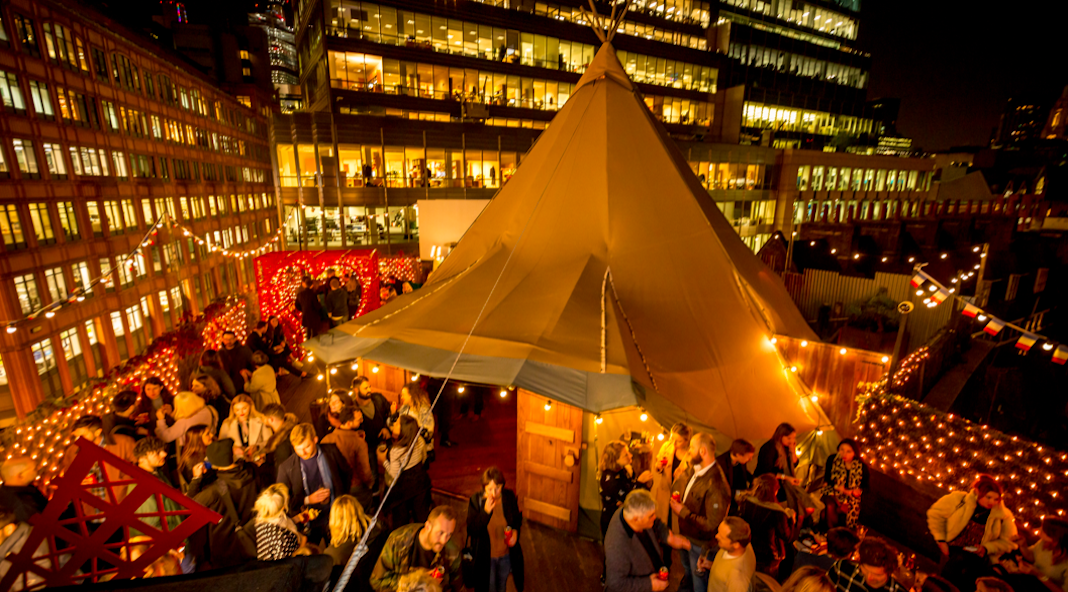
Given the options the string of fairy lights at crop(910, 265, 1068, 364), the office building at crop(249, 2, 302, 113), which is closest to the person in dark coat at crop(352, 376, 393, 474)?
the string of fairy lights at crop(910, 265, 1068, 364)

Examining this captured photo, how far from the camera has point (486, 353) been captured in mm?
4469

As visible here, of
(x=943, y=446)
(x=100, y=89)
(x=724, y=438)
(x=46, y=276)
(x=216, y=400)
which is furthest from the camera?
(x=100, y=89)

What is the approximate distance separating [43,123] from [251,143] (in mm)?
24194

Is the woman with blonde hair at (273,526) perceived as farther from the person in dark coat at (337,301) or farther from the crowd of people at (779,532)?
the person in dark coat at (337,301)

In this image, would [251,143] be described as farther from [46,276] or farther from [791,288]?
[791,288]

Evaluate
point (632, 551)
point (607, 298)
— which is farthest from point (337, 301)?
point (632, 551)

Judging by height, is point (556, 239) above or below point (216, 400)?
above

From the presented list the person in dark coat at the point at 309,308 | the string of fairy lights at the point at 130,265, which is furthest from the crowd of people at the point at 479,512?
the person in dark coat at the point at 309,308

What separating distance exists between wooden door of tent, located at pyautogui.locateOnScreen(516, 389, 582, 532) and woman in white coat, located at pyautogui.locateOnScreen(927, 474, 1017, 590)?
334cm

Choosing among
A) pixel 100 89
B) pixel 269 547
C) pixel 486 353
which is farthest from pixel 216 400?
pixel 100 89

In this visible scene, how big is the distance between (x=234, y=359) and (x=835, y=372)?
8644 millimetres

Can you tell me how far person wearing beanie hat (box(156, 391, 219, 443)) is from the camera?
468 centimetres

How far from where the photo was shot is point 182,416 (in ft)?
15.6

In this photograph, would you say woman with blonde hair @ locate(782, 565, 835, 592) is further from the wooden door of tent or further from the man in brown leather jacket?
the wooden door of tent
